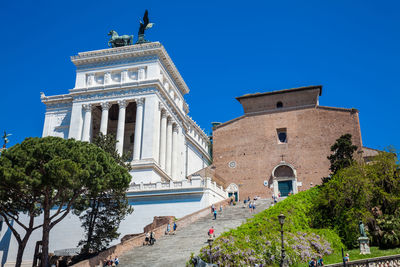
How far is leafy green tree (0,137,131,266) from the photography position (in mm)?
22844

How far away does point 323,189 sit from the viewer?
2841cm

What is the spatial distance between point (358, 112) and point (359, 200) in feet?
63.3

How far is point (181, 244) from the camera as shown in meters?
24.4

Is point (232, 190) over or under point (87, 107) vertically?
under

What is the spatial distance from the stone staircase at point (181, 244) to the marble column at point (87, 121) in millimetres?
19689

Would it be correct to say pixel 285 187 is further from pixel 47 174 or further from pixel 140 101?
pixel 47 174

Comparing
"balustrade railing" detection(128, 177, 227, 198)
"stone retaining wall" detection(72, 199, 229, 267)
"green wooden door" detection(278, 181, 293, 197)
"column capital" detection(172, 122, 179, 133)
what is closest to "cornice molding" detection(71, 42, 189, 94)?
"column capital" detection(172, 122, 179, 133)

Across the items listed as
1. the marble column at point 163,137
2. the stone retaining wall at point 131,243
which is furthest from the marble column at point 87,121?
the stone retaining wall at point 131,243

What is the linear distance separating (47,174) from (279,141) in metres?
26.7

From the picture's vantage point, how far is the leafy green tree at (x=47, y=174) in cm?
2284

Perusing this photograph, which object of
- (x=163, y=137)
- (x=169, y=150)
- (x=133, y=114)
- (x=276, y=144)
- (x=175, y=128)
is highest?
(x=133, y=114)

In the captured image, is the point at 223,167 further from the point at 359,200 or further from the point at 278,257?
the point at 278,257

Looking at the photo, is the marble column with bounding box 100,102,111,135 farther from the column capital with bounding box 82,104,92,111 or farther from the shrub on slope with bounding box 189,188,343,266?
the shrub on slope with bounding box 189,188,343,266

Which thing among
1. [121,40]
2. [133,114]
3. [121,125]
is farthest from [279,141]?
[121,40]
